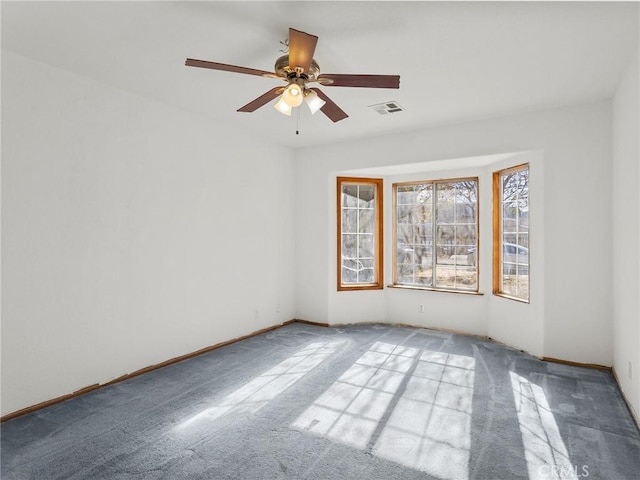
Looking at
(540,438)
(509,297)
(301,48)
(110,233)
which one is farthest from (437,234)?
(110,233)

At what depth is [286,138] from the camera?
16.3ft

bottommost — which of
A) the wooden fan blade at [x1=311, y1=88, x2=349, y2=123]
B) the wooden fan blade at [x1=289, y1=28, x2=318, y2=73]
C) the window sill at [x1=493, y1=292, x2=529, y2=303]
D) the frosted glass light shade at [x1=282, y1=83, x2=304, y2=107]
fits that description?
the window sill at [x1=493, y1=292, x2=529, y2=303]

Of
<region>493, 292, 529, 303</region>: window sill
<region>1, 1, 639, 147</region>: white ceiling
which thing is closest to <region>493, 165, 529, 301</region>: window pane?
<region>493, 292, 529, 303</region>: window sill

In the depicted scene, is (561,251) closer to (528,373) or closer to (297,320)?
(528,373)

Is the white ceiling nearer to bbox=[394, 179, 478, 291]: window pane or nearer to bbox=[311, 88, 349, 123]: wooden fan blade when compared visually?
bbox=[311, 88, 349, 123]: wooden fan blade

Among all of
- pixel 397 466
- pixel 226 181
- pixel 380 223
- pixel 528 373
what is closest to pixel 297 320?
pixel 380 223

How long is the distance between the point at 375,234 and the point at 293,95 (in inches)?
134

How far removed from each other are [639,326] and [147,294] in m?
4.07

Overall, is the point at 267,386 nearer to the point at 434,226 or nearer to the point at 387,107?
the point at 387,107

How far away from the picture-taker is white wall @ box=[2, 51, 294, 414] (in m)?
2.72

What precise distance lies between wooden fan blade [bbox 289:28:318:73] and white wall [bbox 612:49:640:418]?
2.32 metres

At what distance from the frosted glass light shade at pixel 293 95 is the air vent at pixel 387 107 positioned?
1534mm

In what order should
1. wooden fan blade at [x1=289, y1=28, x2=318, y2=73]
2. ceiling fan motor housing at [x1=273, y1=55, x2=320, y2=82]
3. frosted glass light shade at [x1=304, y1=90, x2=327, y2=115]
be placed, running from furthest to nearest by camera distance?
frosted glass light shade at [x1=304, y1=90, x2=327, y2=115] → ceiling fan motor housing at [x1=273, y1=55, x2=320, y2=82] → wooden fan blade at [x1=289, y1=28, x2=318, y2=73]

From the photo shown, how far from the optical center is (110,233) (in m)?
3.28
